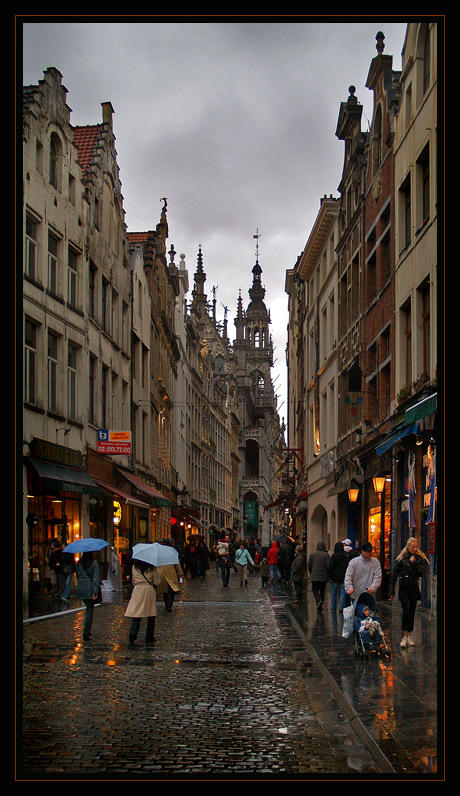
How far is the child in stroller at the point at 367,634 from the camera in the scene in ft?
40.9

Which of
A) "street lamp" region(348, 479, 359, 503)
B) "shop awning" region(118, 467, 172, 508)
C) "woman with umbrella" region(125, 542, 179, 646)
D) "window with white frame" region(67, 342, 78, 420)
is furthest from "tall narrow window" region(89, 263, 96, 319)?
"woman with umbrella" region(125, 542, 179, 646)

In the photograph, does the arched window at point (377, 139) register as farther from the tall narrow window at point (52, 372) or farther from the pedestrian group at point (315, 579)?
the pedestrian group at point (315, 579)

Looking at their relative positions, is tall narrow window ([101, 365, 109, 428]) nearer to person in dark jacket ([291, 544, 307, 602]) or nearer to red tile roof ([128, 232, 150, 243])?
person in dark jacket ([291, 544, 307, 602])

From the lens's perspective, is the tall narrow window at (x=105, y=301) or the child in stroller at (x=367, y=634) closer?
the child in stroller at (x=367, y=634)

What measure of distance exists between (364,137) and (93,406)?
13043 millimetres

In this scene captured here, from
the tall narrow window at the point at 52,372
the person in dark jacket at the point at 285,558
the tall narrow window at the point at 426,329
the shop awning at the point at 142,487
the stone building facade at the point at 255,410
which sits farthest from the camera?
the stone building facade at the point at 255,410

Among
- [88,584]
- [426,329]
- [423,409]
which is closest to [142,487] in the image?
[426,329]

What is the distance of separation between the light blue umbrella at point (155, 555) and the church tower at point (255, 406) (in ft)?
314

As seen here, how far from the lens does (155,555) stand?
570 inches

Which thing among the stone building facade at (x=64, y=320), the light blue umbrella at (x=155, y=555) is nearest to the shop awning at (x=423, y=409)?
the light blue umbrella at (x=155, y=555)

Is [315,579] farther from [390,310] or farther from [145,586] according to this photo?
[390,310]

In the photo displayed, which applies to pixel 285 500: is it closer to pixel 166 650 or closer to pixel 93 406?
pixel 93 406

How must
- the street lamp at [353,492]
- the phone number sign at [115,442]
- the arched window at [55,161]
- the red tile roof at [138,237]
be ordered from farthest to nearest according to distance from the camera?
1. the red tile roof at [138,237]
2. the phone number sign at [115,442]
3. the street lamp at [353,492]
4. the arched window at [55,161]

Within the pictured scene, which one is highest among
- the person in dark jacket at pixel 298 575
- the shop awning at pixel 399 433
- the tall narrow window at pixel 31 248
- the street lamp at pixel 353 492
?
the tall narrow window at pixel 31 248
